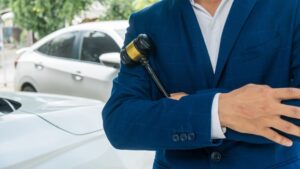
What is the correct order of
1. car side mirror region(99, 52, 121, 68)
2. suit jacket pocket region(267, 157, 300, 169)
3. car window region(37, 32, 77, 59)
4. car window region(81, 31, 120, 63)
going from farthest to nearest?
1. car window region(37, 32, 77, 59)
2. car window region(81, 31, 120, 63)
3. car side mirror region(99, 52, 121, 68)
4. suit jacket pocket region(267, 157, 300, 169)

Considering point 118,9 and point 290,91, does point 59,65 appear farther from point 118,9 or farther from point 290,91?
point 290,91

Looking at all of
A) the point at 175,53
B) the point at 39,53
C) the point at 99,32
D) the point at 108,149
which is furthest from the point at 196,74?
the point at 39,53

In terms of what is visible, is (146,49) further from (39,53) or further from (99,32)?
(39,53)

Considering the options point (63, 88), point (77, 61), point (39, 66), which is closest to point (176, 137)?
point (77, 61)

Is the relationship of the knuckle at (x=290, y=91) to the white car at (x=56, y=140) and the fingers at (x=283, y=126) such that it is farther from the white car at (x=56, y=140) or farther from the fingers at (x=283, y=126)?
the white car at (x=56, y=140)

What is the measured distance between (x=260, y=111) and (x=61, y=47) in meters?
5.60

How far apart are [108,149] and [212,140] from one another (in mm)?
987

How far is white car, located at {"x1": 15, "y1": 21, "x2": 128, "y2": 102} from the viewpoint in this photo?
571cm

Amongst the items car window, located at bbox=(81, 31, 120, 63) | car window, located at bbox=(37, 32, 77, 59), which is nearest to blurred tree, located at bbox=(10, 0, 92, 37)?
car window, located at bbox=(37, 32, 77, 59)

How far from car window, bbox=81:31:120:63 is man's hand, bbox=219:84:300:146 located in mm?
4631

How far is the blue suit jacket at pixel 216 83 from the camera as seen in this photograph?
4.09ft

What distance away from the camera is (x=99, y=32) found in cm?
602

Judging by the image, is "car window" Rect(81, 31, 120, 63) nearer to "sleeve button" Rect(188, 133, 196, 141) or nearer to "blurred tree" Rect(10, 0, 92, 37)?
"blurred tree" Rect(10, 0, 92, 37)

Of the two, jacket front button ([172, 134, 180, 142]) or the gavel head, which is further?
the gavel head
